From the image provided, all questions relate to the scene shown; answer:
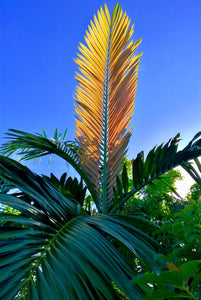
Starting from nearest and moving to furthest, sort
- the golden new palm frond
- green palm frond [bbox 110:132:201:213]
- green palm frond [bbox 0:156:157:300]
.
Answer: green palm frond [bbox 0:156:157:300] < green palm frond [bbox 110:132:201:213] < the golden new palm frond

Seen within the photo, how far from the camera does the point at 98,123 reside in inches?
86.0

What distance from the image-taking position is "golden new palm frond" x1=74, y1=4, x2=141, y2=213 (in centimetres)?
209

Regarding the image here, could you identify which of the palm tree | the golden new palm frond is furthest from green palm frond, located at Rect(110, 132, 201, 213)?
the golden new palm frond

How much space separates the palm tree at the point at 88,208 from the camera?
0.71 metres

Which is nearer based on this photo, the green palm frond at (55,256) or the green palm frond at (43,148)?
the green palm frond at (55,256)

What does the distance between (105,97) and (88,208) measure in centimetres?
91

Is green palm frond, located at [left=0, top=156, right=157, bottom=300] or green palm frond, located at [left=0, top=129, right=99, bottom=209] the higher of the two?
green palm frond, located at [left=0, top=129, right=99, bottom=209]

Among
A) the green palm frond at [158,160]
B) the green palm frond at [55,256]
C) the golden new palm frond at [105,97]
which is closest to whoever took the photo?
the green palm frond at [55,256]

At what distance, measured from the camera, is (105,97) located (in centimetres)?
228

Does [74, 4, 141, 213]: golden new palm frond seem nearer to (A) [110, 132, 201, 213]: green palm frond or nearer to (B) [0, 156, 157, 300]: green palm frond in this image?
(A) [110, 132, 201, 213]: green palm frond

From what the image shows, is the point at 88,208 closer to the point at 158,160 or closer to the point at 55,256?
the point at 158,160

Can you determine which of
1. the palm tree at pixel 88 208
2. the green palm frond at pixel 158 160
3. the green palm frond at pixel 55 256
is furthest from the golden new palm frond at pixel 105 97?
the green palm frond at pixel 55 256

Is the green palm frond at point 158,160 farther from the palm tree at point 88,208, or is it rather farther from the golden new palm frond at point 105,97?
the golden new palm frond at point 105,97

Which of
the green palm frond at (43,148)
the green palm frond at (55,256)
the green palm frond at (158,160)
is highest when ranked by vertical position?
the green palm frond at (43,148)
